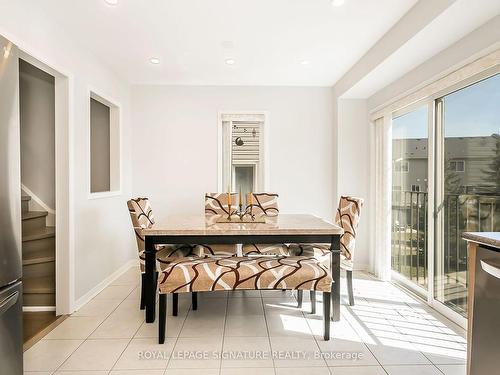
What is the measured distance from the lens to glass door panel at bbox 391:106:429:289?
10.8 ft

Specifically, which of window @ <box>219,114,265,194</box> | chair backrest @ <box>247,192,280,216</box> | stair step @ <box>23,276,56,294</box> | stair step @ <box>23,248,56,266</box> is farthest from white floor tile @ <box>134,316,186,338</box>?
window @ <box>219,114,265,194</box>

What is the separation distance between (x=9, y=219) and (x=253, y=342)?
1706 millimetres

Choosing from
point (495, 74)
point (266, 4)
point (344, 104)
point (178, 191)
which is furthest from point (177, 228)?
point (344, 104)

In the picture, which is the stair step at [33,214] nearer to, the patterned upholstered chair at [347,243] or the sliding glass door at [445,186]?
the patterned upholstered chair at [347,243]

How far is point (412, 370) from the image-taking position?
2025mm

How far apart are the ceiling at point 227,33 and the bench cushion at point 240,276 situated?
1.93 m

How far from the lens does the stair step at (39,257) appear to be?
119 inches

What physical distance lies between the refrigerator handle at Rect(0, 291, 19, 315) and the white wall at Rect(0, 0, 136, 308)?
1385 mm

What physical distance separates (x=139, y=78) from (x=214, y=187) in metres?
1.71

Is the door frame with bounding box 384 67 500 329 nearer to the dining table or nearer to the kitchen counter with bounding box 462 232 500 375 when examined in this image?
the dining table

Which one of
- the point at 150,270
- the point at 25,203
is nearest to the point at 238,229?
the point at 150,270

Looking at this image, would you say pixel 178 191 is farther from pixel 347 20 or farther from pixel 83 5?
pixel 347 20

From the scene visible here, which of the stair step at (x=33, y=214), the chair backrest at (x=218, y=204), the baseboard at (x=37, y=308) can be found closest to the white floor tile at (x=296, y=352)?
the chair backrest at (x=218, y=204)

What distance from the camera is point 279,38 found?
3059 mm
